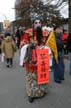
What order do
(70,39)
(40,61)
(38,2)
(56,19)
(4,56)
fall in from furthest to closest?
(56,19), (38,2), (4,56), (70,39), (40,61)

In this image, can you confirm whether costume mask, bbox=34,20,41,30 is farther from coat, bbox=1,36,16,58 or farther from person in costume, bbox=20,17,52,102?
coat, bbox=1,36,16,58

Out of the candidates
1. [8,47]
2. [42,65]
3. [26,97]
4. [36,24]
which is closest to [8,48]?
[8,47]

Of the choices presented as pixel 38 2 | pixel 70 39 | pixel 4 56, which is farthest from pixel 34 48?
pixel 38 2

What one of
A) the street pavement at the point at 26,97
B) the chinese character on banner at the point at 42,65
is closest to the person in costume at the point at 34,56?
the chinese character on banner at the point at 42,65

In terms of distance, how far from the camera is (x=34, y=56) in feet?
27.1

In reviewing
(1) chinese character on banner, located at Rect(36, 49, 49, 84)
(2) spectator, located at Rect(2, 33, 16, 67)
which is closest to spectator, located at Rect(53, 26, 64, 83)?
(1) chinese character on banner, located at Rect(36, 49, 49, 84)

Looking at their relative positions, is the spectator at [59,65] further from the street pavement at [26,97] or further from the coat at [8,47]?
the coat at [8,47]

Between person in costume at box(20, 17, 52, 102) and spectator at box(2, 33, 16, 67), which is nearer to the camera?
person in costume at box(20, 17, 52, 102)

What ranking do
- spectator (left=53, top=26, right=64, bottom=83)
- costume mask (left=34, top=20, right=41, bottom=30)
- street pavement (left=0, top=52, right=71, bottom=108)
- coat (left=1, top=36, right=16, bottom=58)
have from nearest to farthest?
street pavement (left=0, top=52, right=71, bottom=108), costume mask (left=34, top=20, right=41, bottom=30), spectator (left=53, top=26, right=64, bottom=83), coat (left=1, top=36, right=16, bottom=58)

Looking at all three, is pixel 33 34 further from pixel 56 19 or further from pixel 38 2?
pixel 56 19

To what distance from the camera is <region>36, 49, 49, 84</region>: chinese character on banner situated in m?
8.24

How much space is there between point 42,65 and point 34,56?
0.27m

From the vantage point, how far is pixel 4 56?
17016mm

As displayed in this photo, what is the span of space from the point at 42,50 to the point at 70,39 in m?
4.62
